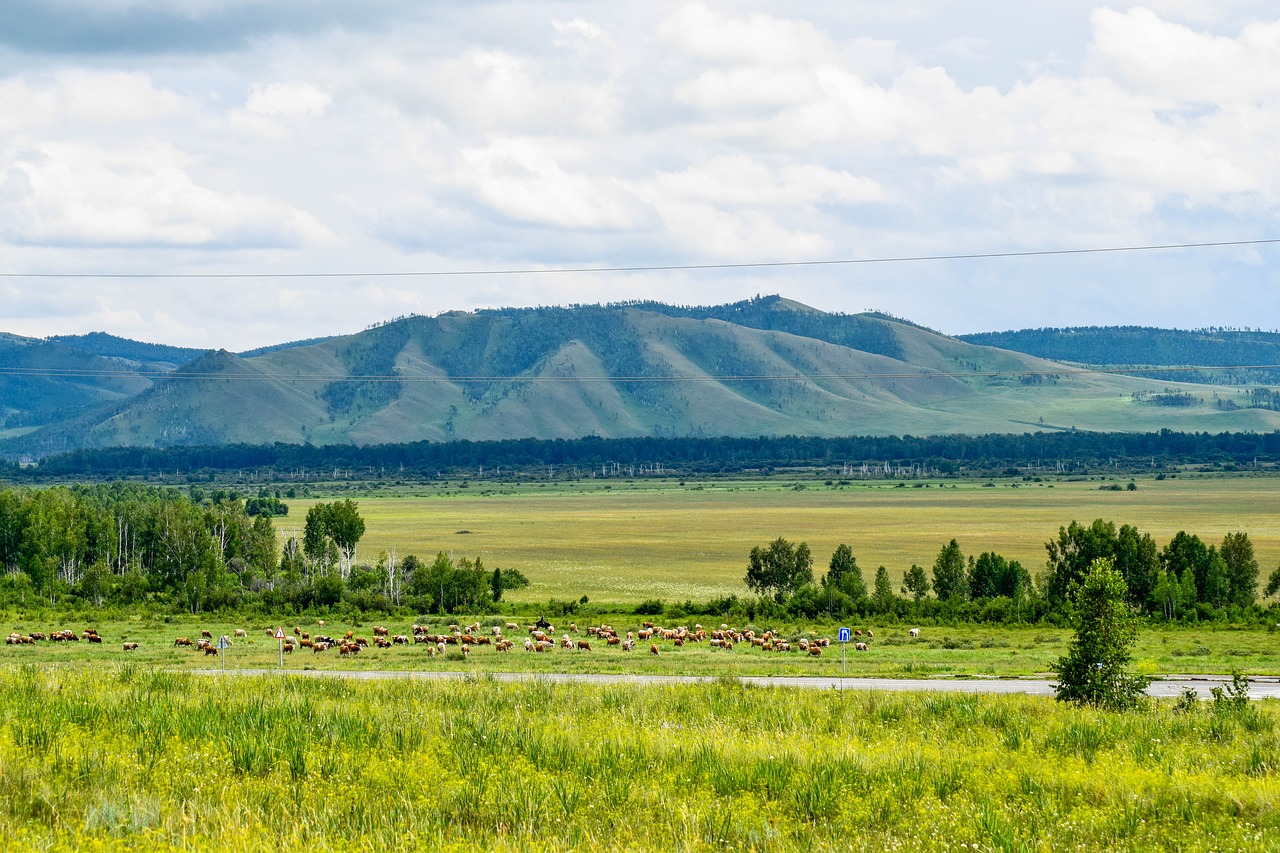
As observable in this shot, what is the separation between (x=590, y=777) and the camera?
531 inches

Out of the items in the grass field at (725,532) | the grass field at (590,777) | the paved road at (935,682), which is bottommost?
the grass field at (725,532)

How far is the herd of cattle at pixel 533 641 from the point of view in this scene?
47156 mm

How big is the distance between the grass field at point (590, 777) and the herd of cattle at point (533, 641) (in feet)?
91.4

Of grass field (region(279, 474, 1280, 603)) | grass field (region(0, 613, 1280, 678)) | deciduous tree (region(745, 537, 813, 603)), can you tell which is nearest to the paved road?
grass field (region(0, 613, 1280, 678))

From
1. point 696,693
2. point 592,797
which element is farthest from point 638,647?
point 592,797

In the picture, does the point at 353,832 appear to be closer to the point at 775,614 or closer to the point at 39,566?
the point at 775,614

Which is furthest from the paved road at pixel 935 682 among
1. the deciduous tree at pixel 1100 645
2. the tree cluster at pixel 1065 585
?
the tree cluster at pixel 1065 585

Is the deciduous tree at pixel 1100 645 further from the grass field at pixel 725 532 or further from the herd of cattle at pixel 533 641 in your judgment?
the grass field at pixel 725 532

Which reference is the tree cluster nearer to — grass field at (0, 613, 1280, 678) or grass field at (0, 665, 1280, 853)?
grass field at (0, 613, 1280, 678)

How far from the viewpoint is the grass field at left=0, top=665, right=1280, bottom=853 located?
11.3 m

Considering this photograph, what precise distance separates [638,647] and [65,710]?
3358 cm

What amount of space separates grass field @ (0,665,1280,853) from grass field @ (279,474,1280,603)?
60355 millimetres

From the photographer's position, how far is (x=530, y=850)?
34.8 feet

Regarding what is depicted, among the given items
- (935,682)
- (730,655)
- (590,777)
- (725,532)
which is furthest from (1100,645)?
(725,532)
